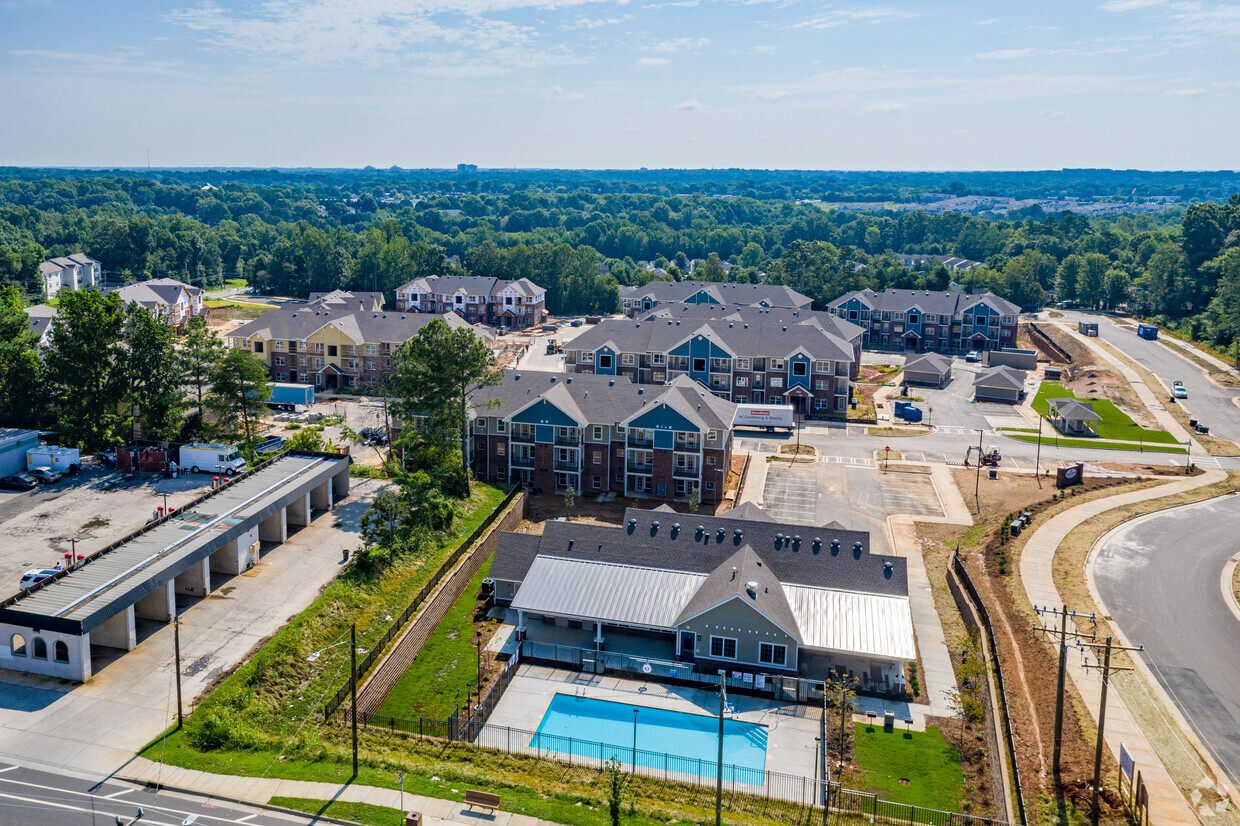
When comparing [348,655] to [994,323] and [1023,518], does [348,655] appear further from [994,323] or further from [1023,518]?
[994,323]

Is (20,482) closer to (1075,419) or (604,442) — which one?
(604,442)

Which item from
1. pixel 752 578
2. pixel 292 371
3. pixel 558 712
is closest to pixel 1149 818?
pixel 752 578

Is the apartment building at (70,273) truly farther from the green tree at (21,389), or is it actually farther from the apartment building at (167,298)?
the green tree at (21,389)

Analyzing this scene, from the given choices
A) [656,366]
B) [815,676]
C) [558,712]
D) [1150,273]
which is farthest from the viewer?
[1150,273]

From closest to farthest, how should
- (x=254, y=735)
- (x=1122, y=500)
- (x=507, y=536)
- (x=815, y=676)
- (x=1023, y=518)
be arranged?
(x=254, y=735)
(x=815, y=676)
(x=507, y=536)
(x=1023, y=518)
(x=1122, y=500)

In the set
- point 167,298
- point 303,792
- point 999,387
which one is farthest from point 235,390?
point 999,387

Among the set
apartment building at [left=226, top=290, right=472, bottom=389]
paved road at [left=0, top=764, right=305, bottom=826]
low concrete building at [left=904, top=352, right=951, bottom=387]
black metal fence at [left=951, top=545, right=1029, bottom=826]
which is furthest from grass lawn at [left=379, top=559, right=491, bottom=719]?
low concrete building at [left=904, top=352, right=951, bottom=387]
